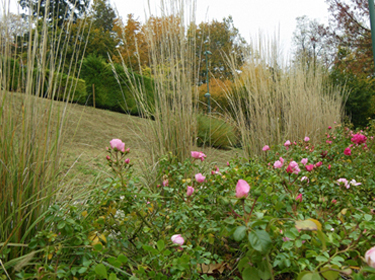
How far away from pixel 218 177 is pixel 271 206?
269 mm

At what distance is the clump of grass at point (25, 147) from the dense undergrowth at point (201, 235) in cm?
6

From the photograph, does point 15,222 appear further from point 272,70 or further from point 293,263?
point 272,70

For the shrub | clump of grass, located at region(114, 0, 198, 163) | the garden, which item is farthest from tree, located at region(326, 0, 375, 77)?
clump of grass, located at region(114, 0, 198, 163)

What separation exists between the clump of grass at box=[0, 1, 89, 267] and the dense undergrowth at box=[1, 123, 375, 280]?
6 centimetres

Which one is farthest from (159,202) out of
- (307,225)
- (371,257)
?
(371,257)

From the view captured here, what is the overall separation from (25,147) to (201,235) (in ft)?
2.42

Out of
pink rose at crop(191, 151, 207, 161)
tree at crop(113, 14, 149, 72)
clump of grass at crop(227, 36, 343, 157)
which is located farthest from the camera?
clump of grass at crop(227, 36, 343, 157)

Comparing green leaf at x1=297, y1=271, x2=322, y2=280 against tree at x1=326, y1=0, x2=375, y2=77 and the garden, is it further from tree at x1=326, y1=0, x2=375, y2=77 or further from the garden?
tree at x1=326, y1=0, x2=375, y2=77

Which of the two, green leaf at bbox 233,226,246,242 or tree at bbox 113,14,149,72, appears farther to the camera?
tree at bbox 113,14,149,72

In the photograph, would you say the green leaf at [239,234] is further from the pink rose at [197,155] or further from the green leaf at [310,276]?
the pink rose at [197,155]

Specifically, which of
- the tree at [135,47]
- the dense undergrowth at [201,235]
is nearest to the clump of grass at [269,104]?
the tree at [135,47]

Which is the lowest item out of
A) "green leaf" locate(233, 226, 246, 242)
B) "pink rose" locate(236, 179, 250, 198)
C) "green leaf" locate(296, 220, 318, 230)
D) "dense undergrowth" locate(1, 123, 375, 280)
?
"dense undergrowth" locate(1, 123, 375, 280)

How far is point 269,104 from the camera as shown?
3443mm

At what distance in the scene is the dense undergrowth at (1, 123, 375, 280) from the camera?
0.73 meters
